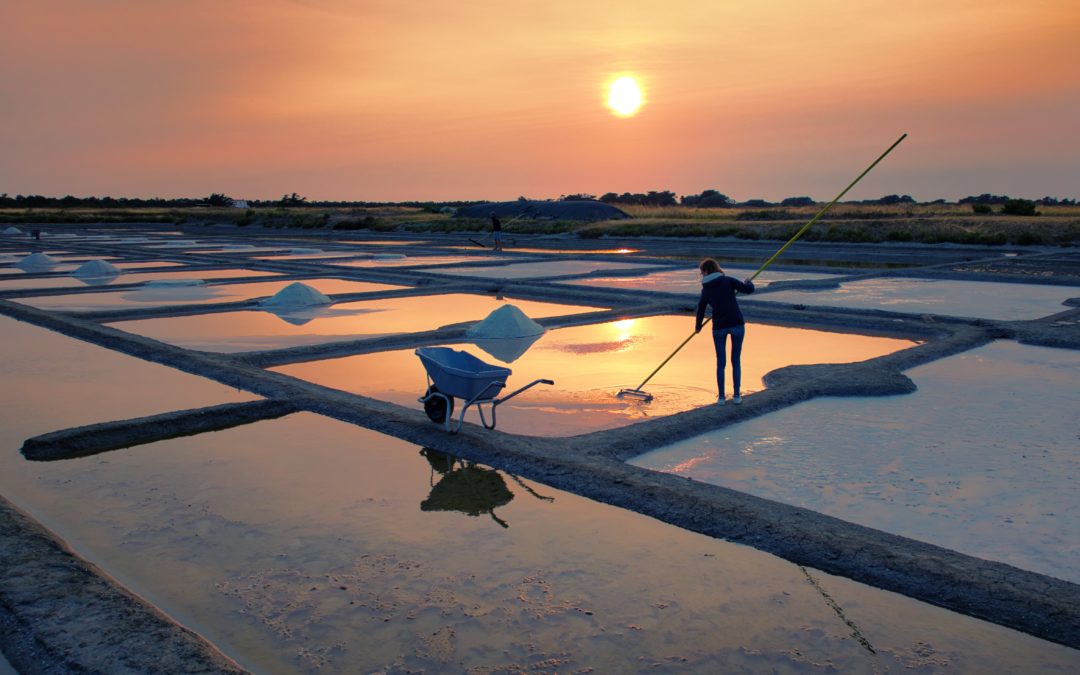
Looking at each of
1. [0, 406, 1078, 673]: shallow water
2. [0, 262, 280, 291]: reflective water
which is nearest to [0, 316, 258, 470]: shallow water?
[0, 406, 1078, 673]: shallow water

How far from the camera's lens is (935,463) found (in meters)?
4.75

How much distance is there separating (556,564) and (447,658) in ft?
2.71

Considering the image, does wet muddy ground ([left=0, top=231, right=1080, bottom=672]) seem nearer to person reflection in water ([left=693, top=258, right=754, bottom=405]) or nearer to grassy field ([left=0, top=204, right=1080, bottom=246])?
person reflection in water ([left=693, top=258, right=754, bottom=405])

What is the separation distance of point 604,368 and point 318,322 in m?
4.67

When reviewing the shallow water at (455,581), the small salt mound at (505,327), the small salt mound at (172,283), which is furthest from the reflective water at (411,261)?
the shallow water at (455,581)

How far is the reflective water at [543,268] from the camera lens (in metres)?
17.4

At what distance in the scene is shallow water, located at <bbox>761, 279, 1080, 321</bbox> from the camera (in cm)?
1136

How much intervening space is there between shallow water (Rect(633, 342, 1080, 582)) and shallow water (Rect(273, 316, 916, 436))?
2.74 ft

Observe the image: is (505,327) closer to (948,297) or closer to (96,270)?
(948,297)

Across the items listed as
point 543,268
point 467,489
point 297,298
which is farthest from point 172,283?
point 467,489

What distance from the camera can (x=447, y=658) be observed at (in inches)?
113

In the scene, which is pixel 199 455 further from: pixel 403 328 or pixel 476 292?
pixel 476 292

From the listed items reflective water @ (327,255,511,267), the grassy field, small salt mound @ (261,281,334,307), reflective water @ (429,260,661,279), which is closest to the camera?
small salt mound @ (261,281,334,307)

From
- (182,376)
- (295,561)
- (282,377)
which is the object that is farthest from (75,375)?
(295,561)
